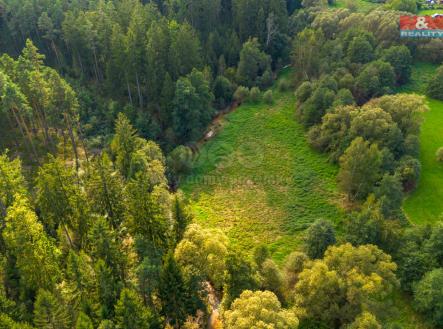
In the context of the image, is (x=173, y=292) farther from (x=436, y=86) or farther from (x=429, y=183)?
(x=436, y=86)

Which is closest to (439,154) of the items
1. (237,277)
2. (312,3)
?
(237,277)

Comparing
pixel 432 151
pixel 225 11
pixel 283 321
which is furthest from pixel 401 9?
pixel 283 321

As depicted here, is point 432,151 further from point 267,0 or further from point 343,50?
point 267,0

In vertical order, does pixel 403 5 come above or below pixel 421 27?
above

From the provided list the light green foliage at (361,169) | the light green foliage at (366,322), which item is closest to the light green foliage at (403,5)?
the light green foliage at (361,169)

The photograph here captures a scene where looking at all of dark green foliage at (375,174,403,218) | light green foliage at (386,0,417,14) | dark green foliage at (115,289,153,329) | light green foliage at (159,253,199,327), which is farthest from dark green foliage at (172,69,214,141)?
light green foliage at (386,0,417,14)
